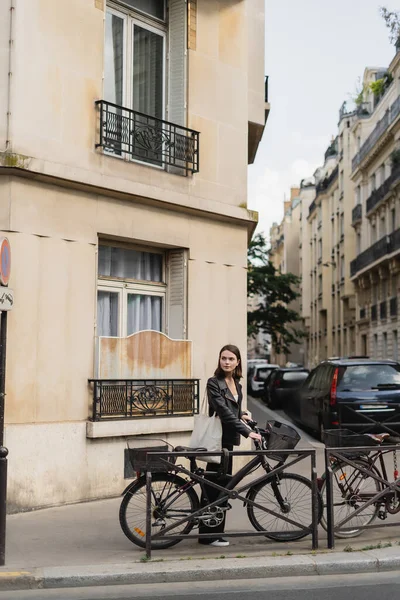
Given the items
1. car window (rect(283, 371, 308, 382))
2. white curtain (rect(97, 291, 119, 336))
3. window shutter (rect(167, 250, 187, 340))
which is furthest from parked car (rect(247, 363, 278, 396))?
white curtain (rect(97, 291, 119, 336))

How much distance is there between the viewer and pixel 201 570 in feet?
20.9

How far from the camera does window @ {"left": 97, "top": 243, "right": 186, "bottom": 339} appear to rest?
34.7ft

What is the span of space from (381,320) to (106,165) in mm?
39957

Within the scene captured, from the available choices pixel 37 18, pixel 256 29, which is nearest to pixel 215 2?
pixel 256 29

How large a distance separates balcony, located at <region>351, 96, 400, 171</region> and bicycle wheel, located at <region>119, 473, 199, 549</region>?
39566 millimetres

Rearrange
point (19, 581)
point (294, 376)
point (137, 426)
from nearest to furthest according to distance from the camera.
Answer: point (19, 581) < point (137, 426) < point (294, 376)

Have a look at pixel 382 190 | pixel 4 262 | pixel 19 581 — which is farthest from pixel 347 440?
pixel 382 190

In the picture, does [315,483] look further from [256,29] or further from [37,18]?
[256,29]

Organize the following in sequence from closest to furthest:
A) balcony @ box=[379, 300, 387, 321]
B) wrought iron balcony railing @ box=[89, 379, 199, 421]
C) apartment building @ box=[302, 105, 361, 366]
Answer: wrought iron balcony railing @ box=[89, 379, 199, 421] → balcony @ box=[379, 300, 387, 321] → apartment building @ box=[302, 105, 361, 366]

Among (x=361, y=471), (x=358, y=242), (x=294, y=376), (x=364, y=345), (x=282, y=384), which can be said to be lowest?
(x=361, y=471)

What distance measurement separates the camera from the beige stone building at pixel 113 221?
9195 millimetres

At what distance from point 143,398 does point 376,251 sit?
39.8 metres

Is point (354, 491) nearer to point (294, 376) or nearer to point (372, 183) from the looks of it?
point (294, 376)

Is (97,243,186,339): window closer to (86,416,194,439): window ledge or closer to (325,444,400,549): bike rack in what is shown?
(86,416,194,439): window ledge
